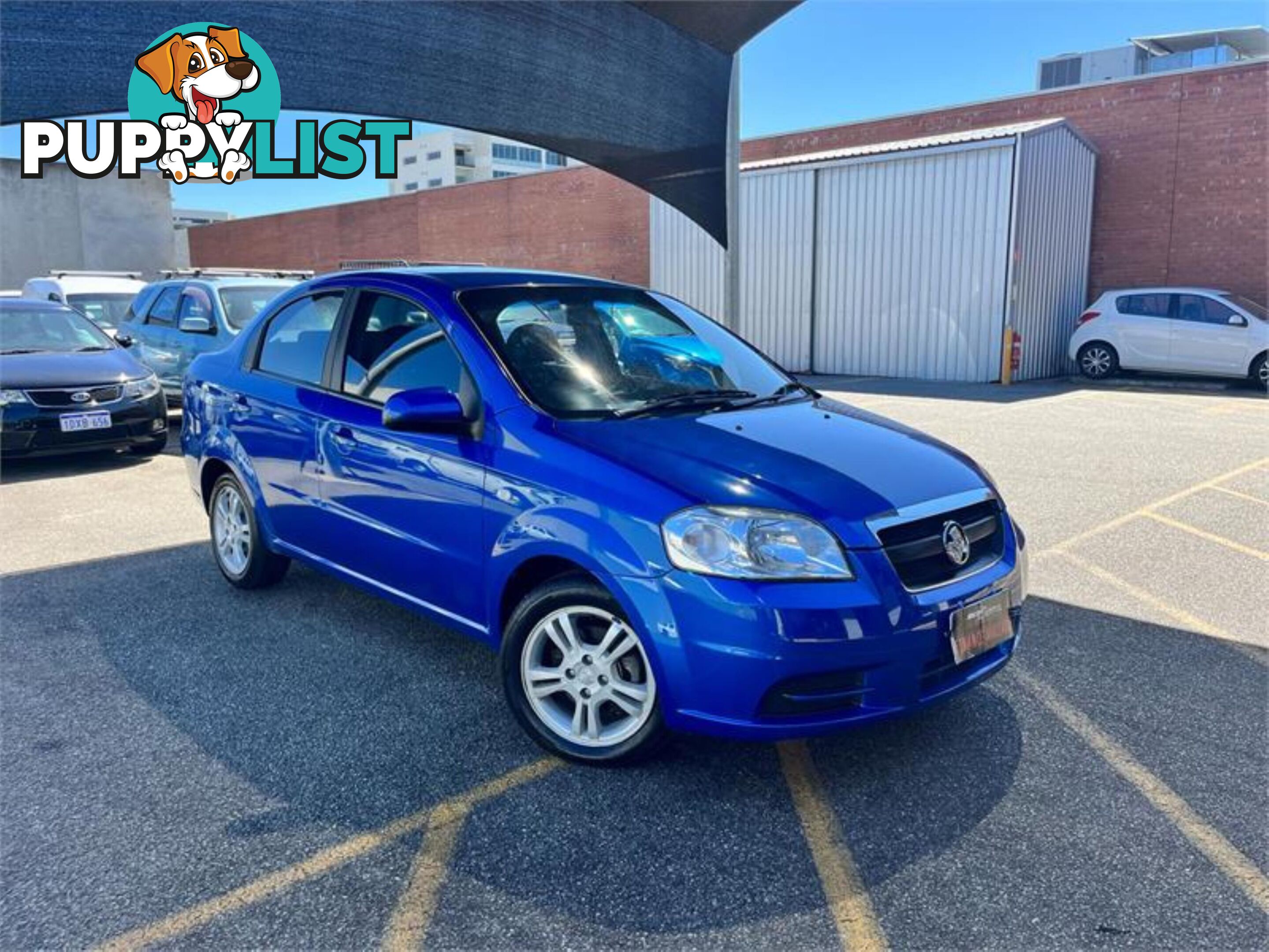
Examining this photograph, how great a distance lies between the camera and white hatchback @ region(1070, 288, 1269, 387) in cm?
1388

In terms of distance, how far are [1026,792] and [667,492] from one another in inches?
59.1

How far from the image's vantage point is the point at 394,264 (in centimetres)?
1255

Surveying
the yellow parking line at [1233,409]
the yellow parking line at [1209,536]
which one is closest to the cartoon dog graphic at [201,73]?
the yellow parking line at [1209,536]

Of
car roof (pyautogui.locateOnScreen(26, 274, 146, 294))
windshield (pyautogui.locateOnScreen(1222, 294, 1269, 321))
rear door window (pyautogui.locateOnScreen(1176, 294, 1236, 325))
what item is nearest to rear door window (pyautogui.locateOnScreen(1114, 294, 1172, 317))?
rear door window (pyautogui.locateOnScreen(1176, 294, 1236, 325))

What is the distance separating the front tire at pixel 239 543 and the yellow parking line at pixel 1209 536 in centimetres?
559

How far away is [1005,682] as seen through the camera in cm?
376

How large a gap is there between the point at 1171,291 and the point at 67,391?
15.1m

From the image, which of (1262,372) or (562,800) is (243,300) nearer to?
(562,800)

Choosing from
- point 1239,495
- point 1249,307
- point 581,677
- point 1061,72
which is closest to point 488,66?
point 581,677

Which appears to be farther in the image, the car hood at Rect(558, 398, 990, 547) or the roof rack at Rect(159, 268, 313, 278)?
the roof rack at Rect(159, 268, 313, 278)

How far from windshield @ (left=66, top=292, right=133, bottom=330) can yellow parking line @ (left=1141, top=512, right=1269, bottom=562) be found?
514 inches

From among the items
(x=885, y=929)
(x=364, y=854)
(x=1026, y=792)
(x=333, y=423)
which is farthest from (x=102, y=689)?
(x=1026, y=792)

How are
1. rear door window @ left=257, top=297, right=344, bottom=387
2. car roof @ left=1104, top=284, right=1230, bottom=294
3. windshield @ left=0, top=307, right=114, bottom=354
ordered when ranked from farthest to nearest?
car roof @ left=1104, top=284, right=1230, bottom=294, windshield @ left=0, top=307, right=114, bottom=354, rear door window @ left=257, top=297, right=344, bottom=387

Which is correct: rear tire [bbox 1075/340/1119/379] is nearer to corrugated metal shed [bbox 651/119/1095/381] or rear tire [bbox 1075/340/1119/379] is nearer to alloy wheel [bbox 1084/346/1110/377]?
alloy wheel [bbox 1084/346/1110/377]
